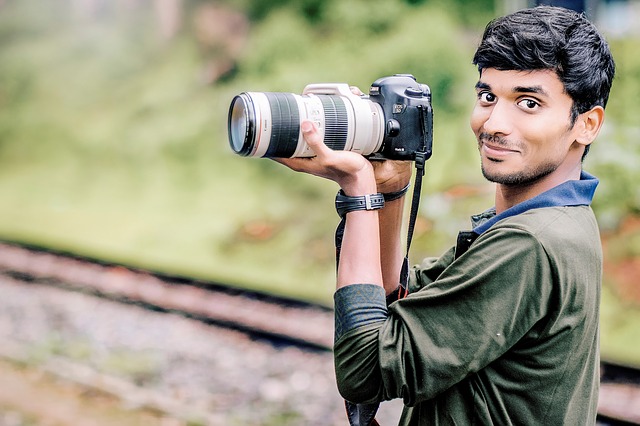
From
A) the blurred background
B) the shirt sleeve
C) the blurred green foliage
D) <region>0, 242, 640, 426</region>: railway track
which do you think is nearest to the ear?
the shirt sleeve

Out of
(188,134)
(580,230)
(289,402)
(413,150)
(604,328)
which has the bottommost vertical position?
(580,230)

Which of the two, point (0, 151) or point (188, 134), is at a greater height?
point (0, 151)

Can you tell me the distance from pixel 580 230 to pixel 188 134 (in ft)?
15.1

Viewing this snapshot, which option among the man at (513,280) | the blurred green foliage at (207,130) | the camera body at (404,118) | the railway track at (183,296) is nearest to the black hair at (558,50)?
the man at (513,280)

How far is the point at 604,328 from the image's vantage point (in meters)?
3.89

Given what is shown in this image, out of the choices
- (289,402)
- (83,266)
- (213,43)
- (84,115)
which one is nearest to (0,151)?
(84,115)

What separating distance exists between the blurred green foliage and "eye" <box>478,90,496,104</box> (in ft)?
9.21

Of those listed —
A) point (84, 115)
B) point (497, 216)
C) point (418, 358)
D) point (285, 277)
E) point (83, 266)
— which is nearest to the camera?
point (418, 358)

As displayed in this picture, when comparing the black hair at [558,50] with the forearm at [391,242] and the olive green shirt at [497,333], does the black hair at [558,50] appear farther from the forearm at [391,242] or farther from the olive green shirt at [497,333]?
the forearm at [391,242]

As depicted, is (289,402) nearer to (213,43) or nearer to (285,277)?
(285,277)

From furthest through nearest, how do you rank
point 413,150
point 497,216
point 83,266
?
1. point 83,266
2. point 413,150
3. point 497,216

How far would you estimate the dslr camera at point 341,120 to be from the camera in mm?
1539

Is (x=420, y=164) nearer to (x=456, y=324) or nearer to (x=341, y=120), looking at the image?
(x=341, y=120)

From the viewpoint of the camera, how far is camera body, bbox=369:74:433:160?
1.61 metres
